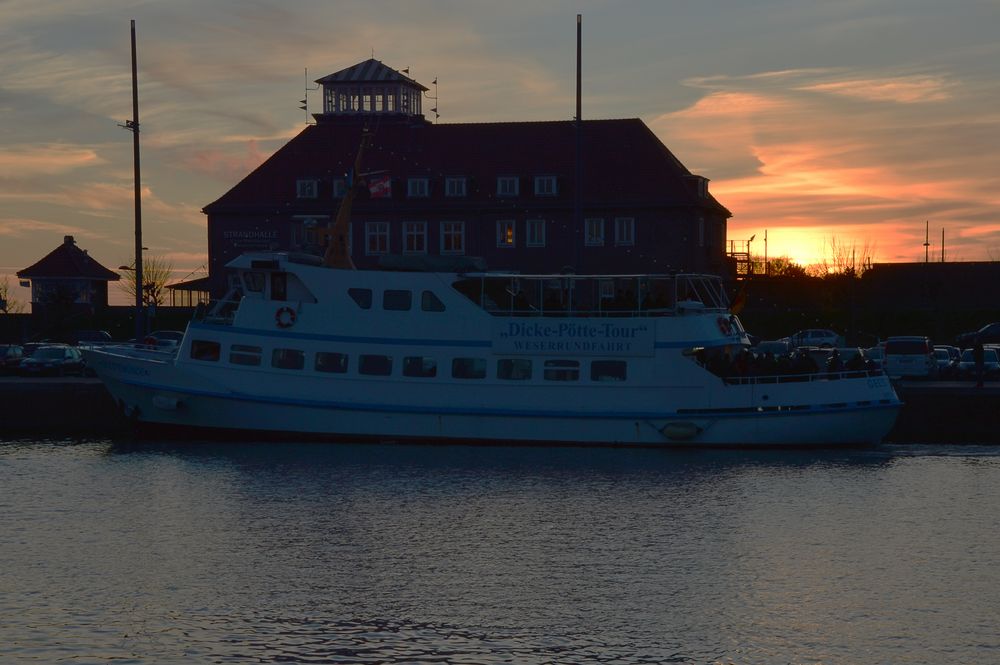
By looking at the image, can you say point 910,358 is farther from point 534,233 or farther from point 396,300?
point 534,233

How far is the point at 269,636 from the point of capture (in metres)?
19.1

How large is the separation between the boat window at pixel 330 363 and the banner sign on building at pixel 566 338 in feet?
14.0

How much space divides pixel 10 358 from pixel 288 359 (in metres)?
31.7

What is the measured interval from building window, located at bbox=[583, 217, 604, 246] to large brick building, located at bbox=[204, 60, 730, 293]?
0.06m

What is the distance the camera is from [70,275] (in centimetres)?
11750

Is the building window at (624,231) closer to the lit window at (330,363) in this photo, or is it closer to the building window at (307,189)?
the building window at (307,189)

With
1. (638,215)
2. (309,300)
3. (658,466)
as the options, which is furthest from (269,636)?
(638,215)

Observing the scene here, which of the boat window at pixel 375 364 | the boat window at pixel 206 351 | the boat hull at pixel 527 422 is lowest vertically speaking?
the boat hull at pixel 527 422

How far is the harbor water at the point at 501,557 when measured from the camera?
1881 cm

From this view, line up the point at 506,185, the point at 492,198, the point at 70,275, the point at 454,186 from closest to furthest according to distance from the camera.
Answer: the point at 506,185 → the point at 492,198 → the point at 454,186 → the point at 70,275

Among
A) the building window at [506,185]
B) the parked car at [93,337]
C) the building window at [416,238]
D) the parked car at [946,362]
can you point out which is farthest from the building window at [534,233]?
the parked car at [946,362]

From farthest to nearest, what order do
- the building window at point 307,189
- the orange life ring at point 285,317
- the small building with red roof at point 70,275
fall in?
1. the small building with red roof at point 70,275
2. the building window at point 307,189
3. the orange life ring at point 285,317

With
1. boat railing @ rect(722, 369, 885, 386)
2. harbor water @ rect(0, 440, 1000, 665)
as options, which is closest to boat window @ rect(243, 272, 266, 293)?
harbor water @ rect(0, 440, 1000, 665)

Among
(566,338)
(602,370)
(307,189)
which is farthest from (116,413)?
(307,189)
